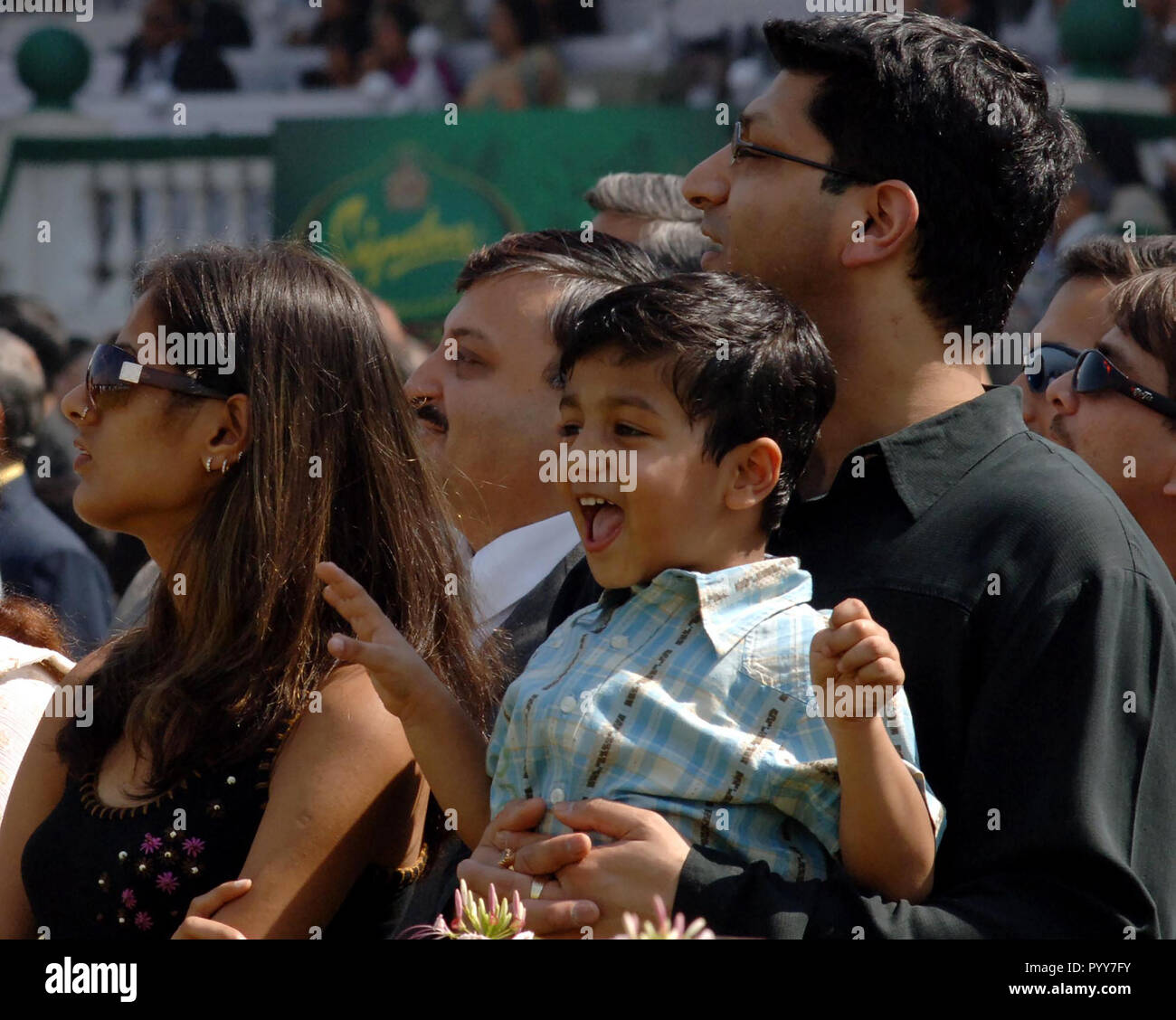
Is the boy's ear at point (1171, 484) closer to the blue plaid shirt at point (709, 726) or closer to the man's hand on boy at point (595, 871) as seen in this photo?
the blue plaid shirt at point (709, 726)

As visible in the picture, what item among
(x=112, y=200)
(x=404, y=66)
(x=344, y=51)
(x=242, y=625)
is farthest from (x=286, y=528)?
(x=344, y=51)

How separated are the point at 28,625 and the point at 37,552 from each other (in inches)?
49.1

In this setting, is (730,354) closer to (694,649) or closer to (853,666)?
(694,649)

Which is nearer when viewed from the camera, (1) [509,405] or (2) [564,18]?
(1) [509,405]

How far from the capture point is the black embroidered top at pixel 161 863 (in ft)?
8.47

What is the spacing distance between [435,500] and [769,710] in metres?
0.91

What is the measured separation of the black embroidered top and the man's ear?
1217 millimetres

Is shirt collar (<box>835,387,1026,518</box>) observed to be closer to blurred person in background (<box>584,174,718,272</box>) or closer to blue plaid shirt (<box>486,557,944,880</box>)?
blue plaid shirt (<box>486,557,944,880</box>)

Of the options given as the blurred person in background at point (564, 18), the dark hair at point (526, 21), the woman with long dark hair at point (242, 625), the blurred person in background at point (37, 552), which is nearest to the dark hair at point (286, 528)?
the woman with long dark hair at point (242, 625)

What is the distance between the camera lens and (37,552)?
16.4 feet

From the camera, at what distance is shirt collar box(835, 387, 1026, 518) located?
2.48m

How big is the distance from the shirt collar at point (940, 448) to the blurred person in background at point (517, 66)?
10.6 metres

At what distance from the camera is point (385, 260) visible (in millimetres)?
9398
